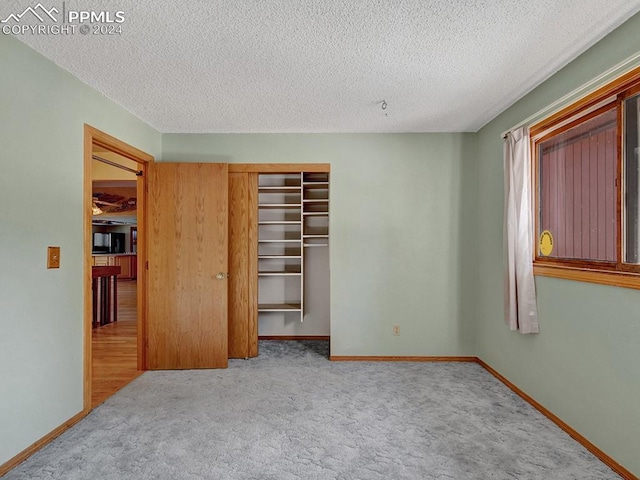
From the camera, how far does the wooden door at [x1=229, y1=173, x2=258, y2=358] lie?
4.13 meters

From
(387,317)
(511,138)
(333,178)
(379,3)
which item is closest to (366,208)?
(333,178)

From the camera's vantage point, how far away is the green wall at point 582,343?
196cm

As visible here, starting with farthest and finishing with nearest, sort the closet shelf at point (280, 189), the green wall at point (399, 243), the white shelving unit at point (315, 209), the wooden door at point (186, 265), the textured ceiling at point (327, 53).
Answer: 1. the white shelving unit at point (315, 209)
2. the closet shelf at point (280, 189)
3. the green wall at point (399, 243)
4. the wooden door at point (186, 265)
5. the textured ceiling at point (327, 53)

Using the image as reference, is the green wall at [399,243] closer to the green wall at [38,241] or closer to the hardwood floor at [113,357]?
the hardwood floor at [113,357]

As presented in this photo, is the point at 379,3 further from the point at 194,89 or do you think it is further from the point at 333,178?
the point at 333,178

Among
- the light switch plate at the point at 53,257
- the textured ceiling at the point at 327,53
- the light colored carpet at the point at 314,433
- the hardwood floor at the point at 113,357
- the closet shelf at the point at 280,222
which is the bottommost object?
the hardwood floor at the point at 113,357

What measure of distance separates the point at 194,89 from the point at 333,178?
1.70m

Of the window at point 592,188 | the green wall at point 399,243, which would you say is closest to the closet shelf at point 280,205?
the green wall at point 399,243

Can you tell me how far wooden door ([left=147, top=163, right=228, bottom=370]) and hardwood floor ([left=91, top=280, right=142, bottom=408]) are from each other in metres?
0.31

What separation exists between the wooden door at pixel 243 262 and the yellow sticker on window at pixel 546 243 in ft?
9.17

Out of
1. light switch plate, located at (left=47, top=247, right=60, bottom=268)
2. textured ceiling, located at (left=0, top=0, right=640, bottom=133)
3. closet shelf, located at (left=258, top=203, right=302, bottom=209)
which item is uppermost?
textured ceiling, located at (left=0, top=0, right=640, bottom=133)

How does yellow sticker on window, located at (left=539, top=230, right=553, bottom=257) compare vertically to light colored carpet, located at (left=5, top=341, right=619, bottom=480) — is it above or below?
above

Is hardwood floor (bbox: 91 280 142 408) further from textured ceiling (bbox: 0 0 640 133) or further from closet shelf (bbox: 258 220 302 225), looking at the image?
textured ceiling (bbox: 0 0 640 133)

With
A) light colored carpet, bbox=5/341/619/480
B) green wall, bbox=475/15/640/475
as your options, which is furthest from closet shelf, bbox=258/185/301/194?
green wall, bbox=475/15/640/475
